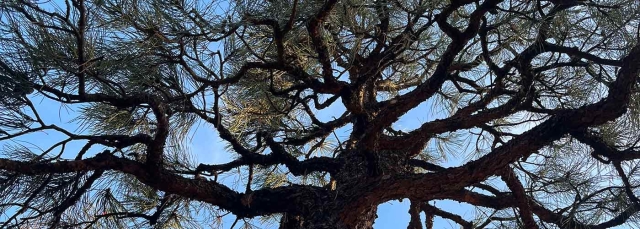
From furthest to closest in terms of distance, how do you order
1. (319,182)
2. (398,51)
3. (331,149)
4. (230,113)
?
1. (331,149)
2. (319,182)
3. (230,113)
4. (398,51)

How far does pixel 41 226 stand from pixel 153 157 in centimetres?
39

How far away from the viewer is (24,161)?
1.51 m

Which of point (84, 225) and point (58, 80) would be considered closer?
point (58, 80)

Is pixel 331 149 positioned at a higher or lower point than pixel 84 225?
higher

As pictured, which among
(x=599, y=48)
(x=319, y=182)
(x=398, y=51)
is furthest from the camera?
(x=319, y=182)

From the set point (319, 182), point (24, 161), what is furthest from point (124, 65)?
point (319, 182)

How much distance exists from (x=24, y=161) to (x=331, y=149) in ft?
4.23

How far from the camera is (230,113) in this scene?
2.14 m

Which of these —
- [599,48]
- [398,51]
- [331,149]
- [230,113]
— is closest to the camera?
[599,48]

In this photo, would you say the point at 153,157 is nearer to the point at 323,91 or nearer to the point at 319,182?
the point at 323,91

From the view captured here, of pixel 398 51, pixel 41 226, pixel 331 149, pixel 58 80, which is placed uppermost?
pixel 331 149

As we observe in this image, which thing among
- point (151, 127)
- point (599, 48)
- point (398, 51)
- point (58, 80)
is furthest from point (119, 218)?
point (599, 48)

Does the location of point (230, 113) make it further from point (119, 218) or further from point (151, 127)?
point (119, 218)

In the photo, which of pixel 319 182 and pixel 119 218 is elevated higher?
pixel 319 182
